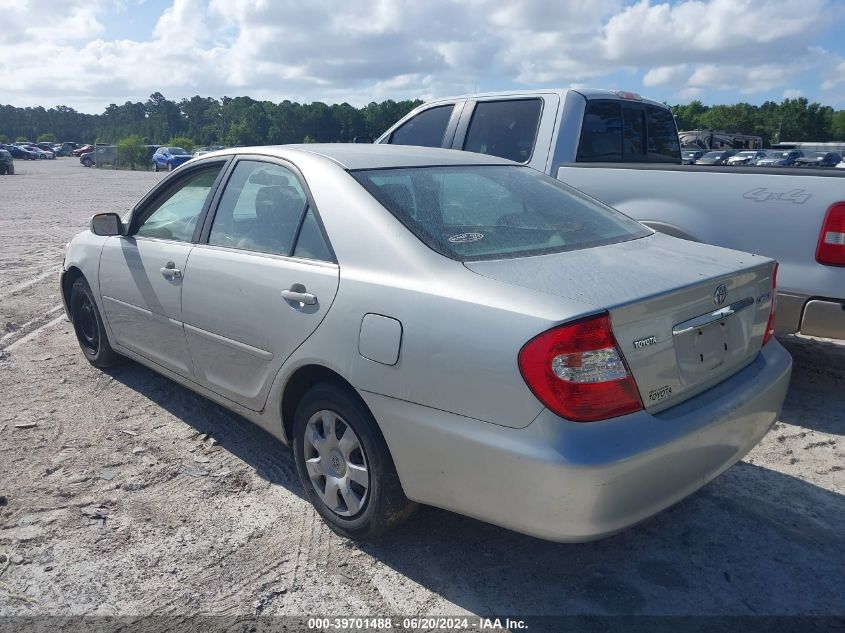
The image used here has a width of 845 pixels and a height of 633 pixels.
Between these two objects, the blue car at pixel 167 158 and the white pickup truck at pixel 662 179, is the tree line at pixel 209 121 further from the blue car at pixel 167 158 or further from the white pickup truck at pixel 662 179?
the white pickup truck at pixel 662 179

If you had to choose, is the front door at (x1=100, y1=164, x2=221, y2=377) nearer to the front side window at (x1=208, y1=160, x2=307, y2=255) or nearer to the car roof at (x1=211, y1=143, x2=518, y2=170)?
the front side window at (x1=208, y1=160, x2=307, y2=255)

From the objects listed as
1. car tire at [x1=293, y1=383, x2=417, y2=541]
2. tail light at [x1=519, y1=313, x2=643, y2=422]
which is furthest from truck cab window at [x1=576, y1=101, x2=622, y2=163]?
tail light at [x1=519, y1=313, x2=643, y2=422]

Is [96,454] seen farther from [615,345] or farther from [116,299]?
[615,345]

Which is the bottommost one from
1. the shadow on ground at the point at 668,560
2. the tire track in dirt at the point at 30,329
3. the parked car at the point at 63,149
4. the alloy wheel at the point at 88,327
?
the parked car at the point at 63,149

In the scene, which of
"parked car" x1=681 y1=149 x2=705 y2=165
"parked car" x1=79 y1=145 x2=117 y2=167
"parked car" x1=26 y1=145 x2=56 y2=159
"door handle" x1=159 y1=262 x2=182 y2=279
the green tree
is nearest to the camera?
"door handle" x1=159 y1=262 x2=182 y2=279

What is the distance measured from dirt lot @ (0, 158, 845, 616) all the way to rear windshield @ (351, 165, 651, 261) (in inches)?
49.2

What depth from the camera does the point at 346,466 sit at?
9.47ft

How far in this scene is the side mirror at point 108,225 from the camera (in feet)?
14.3

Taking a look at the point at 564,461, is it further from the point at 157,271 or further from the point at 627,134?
the point at 627,134

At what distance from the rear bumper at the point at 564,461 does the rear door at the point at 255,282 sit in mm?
605

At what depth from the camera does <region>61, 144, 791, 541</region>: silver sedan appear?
2.24 metres

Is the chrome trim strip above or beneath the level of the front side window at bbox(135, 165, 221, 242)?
beneath

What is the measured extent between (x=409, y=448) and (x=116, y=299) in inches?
108

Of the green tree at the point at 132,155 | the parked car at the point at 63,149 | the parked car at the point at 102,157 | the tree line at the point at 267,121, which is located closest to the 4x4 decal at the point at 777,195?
the tree line at the point at 267,121
